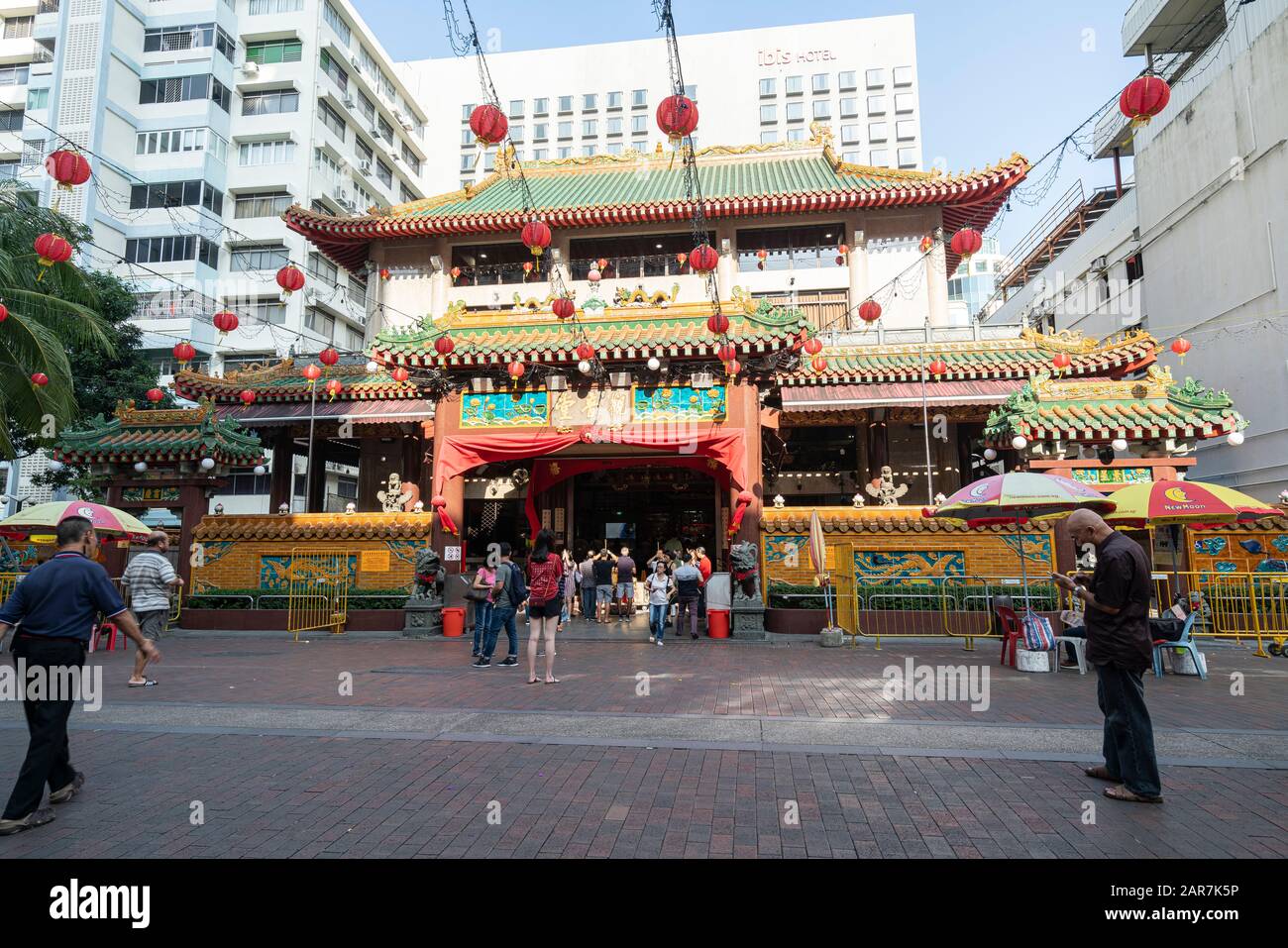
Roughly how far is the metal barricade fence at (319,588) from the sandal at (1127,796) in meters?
13.4

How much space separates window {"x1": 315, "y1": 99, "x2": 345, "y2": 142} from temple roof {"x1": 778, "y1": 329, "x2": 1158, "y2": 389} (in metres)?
34.9

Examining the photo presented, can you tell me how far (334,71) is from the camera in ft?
131

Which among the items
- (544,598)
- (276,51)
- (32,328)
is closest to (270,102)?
(276,51)

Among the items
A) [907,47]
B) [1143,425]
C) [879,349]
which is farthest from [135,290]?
[907,47]

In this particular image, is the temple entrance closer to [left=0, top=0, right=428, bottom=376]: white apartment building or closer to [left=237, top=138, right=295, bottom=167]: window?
[left=0, top=0, right=428, bottom=376]: white apartment building

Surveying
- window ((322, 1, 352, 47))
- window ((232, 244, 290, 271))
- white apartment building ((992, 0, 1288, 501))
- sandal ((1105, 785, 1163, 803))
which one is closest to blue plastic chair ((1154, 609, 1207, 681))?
sandal ((1105, 785, 1163, 803))

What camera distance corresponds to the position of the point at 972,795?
14.6 feet

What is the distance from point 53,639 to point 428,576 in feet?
32.0

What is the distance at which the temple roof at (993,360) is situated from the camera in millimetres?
16219

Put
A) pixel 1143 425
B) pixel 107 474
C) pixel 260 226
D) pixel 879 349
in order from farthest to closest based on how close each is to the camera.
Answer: pixel 260 226
pixel 879 349
pixel 107 474
pixel 1143 425

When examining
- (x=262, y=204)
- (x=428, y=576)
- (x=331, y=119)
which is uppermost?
(x=331, y=119)

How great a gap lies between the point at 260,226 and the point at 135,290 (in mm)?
6597

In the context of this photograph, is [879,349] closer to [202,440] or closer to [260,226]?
[202,440]

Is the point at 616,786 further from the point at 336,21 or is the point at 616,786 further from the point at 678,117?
the point at 336,21
